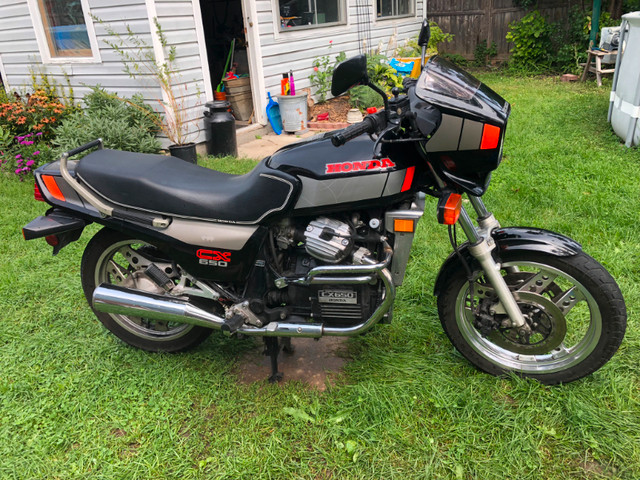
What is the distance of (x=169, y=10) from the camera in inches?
235

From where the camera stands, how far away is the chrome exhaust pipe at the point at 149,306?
2.50 metres

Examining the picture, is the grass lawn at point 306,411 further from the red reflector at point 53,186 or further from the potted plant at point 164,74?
the potted plant at point 164,74

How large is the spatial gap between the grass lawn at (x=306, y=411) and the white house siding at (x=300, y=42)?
16.8ft

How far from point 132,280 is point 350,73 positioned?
1660 millimetres

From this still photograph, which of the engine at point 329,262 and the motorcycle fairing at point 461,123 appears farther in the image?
the engine at point 329,262

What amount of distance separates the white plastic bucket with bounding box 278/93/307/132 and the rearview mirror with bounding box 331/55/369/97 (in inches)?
226

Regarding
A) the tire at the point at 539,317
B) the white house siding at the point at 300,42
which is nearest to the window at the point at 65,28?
the white house siding at the point at 300,42

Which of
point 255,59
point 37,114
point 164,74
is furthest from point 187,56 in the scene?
point 37,114

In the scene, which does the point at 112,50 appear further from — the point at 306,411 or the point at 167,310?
the point at 306,411

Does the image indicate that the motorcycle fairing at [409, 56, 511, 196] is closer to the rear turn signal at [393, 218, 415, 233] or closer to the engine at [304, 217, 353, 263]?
the rear turn signal at [393, 218, 415, 233]

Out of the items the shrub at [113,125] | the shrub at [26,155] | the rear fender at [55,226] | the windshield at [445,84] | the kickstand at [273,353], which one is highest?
the windshield at [445,84]

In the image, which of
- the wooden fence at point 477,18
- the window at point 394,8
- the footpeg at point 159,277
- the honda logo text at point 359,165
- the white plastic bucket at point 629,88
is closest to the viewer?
the honda logo text at point 359,165

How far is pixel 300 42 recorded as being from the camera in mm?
8078

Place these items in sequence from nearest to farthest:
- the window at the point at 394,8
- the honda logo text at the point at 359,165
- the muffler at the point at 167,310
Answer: the honda logo text at the point at 359,165, the muffler at the point at 167,310, the window at the point at 394,8
